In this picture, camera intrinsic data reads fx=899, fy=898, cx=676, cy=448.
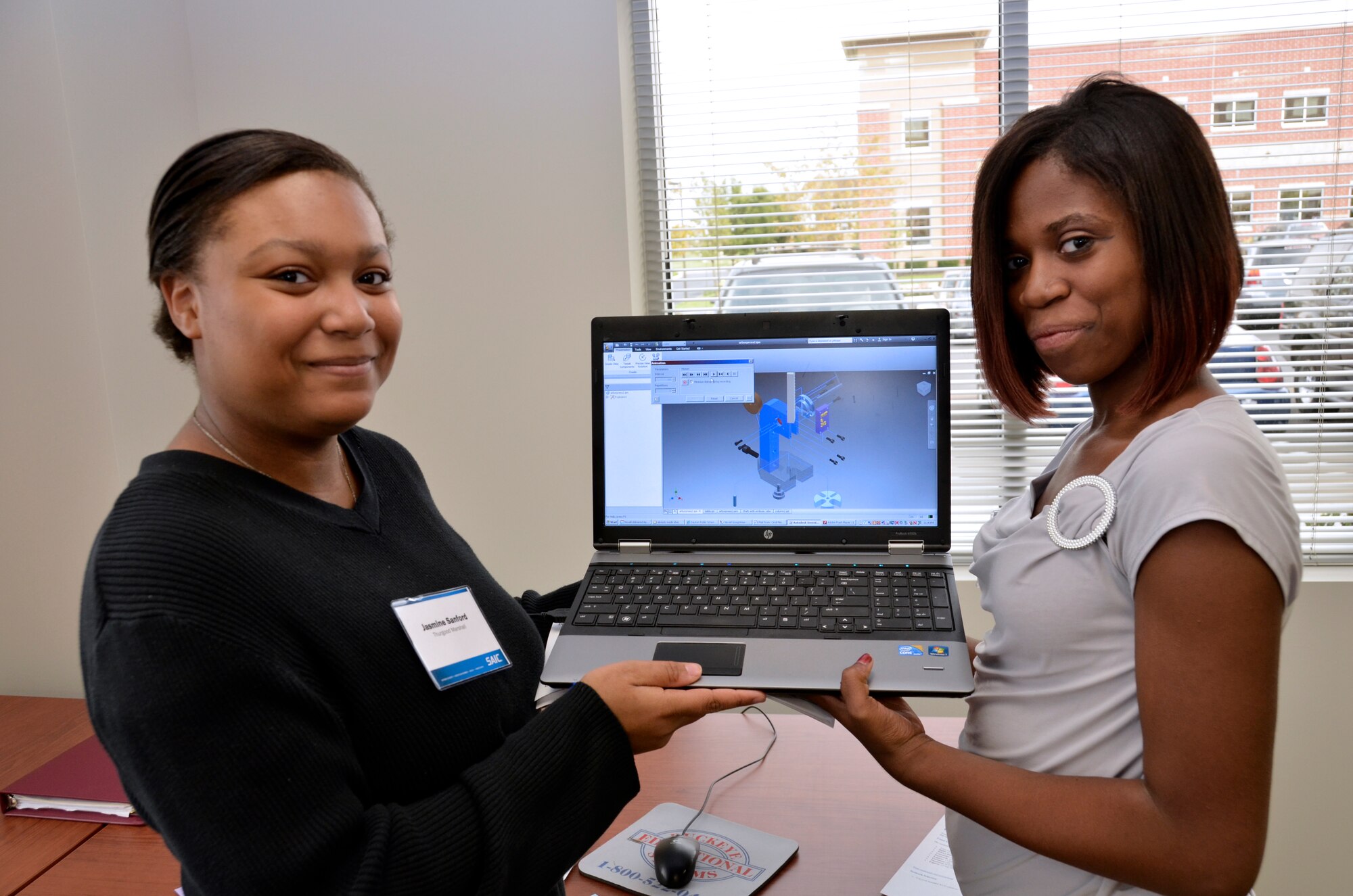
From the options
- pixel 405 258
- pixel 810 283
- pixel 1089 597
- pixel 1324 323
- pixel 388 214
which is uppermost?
pixel 388 214

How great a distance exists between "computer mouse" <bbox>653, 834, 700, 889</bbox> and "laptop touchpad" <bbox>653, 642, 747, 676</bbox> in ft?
0.95

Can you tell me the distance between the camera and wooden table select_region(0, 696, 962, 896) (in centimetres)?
125

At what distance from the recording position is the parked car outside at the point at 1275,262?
7.48 ft

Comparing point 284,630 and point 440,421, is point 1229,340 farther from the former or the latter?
point 284,630

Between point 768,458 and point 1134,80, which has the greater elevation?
point 1134,80

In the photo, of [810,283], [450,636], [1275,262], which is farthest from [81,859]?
[1275,262]

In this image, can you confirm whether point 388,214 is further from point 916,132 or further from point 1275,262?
point 1275,262

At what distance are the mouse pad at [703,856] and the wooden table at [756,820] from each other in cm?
2

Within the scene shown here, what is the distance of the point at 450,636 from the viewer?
966mm

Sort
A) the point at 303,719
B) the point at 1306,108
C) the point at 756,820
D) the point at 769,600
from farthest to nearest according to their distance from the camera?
the point at 1306,108 < the point at 756,820 < the point at 769,600 < the point at 303,719

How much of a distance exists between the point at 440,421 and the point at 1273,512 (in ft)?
6.75

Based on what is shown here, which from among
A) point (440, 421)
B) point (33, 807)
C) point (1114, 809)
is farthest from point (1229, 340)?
point (33, 807)

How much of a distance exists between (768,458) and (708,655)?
1.30ft

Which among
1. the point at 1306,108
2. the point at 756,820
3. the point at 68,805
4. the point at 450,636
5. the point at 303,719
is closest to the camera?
the point at 303,719
